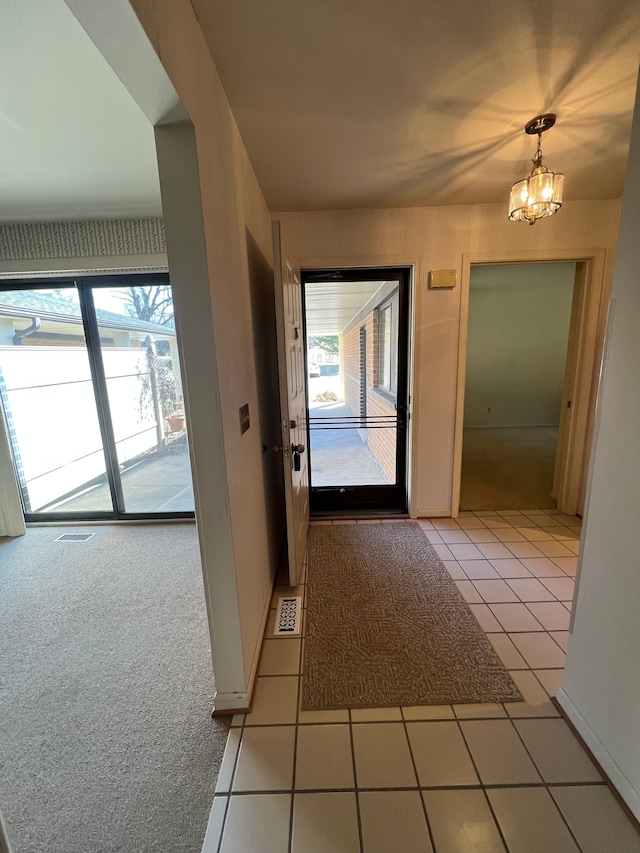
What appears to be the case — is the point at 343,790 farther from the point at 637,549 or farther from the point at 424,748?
the point at 637,549

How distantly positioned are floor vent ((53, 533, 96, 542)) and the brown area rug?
190 centimetres

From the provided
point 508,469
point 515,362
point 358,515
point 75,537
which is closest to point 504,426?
point 515,362

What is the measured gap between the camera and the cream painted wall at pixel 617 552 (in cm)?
100

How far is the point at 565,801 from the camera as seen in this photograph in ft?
3.43

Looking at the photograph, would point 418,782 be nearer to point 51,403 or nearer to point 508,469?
point 51,403

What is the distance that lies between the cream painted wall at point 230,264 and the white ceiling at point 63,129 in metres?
0.40

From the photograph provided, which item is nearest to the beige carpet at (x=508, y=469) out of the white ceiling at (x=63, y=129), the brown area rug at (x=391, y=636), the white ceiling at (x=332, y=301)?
the brown area rug at (x=391, y=636)

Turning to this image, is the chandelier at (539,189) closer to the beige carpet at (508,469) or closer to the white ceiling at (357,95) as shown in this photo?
the white ceiling at (357,95)

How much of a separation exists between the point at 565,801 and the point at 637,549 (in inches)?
32.9

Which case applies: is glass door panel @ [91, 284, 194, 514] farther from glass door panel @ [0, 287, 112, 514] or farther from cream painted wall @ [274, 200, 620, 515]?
cream painted wall @ [274, 200, 620, 515]

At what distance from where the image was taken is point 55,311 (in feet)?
8.86

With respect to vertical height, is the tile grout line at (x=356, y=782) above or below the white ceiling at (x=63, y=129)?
below

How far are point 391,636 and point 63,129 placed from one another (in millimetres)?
2831

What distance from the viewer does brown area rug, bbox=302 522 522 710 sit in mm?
1393
